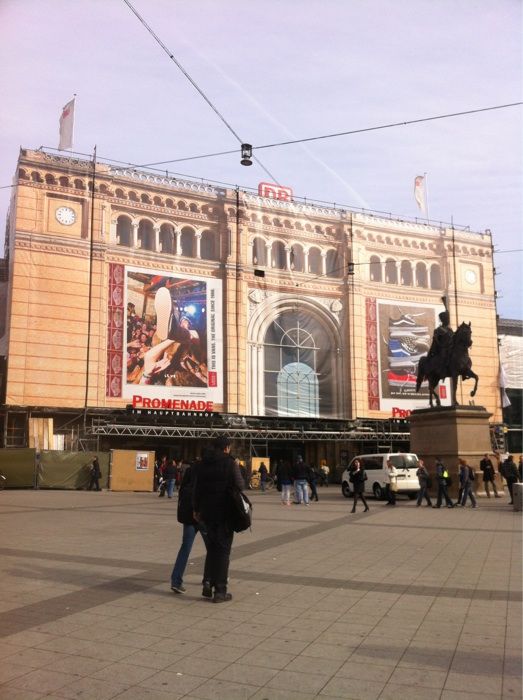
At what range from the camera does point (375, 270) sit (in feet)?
142

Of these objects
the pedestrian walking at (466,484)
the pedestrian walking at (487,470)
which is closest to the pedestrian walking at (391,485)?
the pedestrian walking at (466,484)

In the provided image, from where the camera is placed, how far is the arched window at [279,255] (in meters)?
40.9

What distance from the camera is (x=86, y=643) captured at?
16.8 ft

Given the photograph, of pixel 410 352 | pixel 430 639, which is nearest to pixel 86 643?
pixel 430 639

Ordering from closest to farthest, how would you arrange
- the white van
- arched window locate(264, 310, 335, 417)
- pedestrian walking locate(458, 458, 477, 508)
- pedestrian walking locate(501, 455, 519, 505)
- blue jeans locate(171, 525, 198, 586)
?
1. blue jeans locate(171, 525, 198, 586)
2. pedestrian walking locate(458, 458, 477, 508)
3. pedestrian walking locate(501, 455, 519, 505)
4. the white van
5. arched window locate(264, 310, 335, 417)

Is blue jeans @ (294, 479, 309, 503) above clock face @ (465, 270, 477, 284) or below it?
below

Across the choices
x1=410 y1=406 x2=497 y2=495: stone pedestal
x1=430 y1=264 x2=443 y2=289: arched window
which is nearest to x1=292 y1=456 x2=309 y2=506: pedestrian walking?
x1=410 y1=406 x2=497 y2=495: stone pedestal

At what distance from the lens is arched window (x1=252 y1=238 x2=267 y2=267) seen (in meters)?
40.1

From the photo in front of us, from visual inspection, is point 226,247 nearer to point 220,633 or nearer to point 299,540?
point 299,540

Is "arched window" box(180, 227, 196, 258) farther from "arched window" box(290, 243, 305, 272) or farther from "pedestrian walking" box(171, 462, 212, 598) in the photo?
"pedestrian walking" box(171, 462, 212, 598)

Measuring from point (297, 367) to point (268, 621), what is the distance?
34.2 meters

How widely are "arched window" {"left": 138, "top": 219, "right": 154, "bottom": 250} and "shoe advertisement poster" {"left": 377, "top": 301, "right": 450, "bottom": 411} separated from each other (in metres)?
15.6

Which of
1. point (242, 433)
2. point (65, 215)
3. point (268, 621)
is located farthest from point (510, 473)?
point (65, 215)

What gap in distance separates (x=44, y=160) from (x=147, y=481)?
58.7 ft
